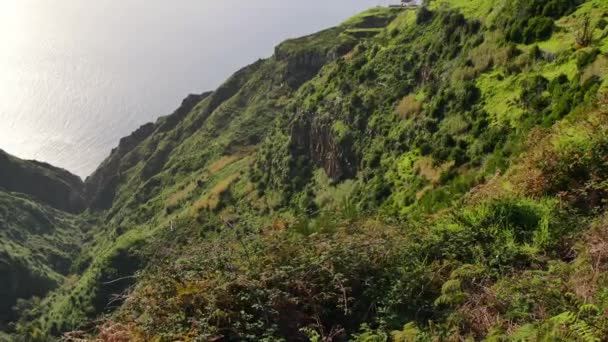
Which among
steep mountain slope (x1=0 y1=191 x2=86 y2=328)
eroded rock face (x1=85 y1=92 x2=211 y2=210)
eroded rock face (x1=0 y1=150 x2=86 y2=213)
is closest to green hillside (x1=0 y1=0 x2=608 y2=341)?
steep mountain slope (x1=0 y1=191 x2=86 y2=328)

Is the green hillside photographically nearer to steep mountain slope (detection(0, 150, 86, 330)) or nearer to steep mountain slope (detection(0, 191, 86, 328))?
steep mountain slope (detection(0, 191, 86, 328))

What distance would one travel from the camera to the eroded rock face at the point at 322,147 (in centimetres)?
3603

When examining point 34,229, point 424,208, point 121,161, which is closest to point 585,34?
point 424,208

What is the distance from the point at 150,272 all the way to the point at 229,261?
2.10m

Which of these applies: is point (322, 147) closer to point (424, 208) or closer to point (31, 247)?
point (424, 208)

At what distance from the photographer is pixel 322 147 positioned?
135ft

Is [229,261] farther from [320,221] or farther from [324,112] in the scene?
[324,112]

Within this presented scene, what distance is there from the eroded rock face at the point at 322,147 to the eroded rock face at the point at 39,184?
162894mm

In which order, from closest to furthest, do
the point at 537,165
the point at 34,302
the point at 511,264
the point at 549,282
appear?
the point at 549,282
the point at 511,264
the point at 537,165
the point at 34,302

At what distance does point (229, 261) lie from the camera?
823 centimetres

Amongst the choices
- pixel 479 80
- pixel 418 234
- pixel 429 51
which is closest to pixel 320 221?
pixel 418 234

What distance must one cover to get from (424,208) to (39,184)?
651 feet

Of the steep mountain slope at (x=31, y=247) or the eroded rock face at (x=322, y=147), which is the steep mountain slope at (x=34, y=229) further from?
the eroded rock face at (x=322, y=147)

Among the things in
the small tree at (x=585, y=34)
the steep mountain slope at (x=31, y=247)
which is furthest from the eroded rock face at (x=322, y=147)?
the steep mountain slope at (x=31, y=247)
